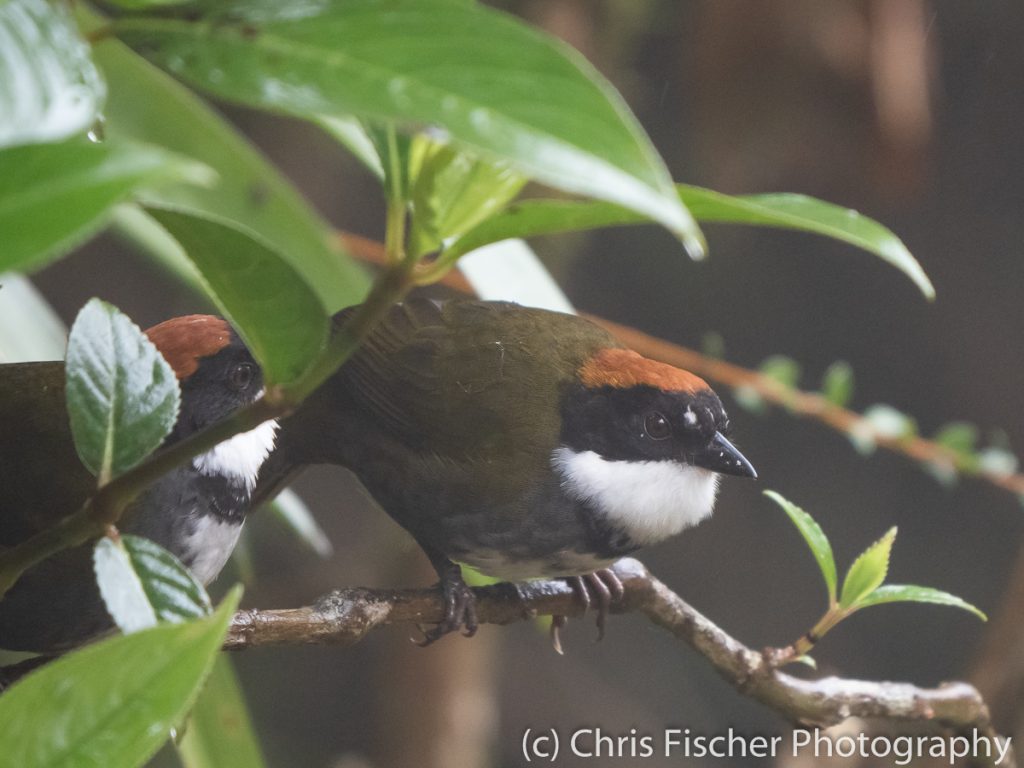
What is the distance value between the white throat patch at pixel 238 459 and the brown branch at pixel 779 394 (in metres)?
0.59

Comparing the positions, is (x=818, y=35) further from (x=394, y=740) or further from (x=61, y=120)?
(x=61, y=120)

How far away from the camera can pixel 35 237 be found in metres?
0.37

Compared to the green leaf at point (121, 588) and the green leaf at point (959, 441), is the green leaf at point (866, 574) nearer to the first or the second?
the green leaf at point (121, 588)

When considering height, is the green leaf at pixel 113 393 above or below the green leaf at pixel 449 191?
below

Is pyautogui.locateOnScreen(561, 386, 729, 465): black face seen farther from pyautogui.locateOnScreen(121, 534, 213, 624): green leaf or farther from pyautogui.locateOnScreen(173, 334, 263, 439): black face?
pyautogui.locateOnScreen(121, 534, 213, 624): green leaf

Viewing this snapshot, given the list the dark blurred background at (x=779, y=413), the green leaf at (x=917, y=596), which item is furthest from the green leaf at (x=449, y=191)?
the dark blurred background at (x=779, y=413)

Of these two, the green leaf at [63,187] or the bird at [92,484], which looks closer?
the green leaf at [63,187]

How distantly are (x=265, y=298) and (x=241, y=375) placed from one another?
0.49 m

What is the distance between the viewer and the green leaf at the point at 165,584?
0.54 meters

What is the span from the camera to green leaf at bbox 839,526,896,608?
986 mm

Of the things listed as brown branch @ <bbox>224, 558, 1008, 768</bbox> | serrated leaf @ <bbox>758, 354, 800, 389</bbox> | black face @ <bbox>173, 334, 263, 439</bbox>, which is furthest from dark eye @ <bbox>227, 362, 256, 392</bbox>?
serrated leaf @ <bbox>758, 354, 800, 389</bbox>

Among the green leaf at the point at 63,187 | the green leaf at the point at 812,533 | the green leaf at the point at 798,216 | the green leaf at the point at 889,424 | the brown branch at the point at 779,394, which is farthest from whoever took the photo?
the green leaf at the point at 889,424

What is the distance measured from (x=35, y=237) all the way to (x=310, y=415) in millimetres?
941

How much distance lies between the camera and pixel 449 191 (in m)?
0.55
